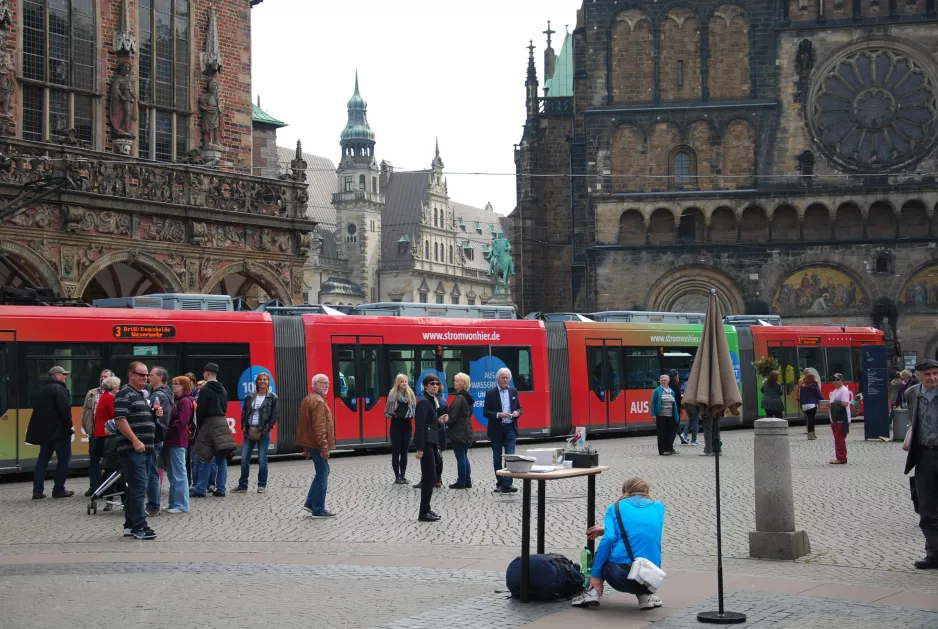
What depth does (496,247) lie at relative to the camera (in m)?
68.4

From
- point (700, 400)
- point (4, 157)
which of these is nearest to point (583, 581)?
point (700, 400)

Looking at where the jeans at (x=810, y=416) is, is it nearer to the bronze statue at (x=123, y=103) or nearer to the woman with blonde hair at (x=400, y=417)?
the woman with blonde hair at (x=400, y=417)

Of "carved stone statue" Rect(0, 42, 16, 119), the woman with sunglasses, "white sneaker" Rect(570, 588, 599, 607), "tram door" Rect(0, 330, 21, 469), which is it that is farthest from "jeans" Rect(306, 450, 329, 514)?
"carved stone statue" Rect(0, 42, 16, 119)

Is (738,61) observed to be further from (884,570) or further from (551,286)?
(884,570)

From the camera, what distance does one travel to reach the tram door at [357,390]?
24.5 meters

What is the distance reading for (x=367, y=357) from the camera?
2497cm

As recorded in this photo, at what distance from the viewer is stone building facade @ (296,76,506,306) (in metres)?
135

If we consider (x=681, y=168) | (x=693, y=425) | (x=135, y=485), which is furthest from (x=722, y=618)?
(x=681, y=168)

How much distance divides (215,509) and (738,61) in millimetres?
41492

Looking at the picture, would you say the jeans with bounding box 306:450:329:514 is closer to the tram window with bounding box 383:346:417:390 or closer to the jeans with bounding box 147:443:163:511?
the jeans with bounding box 147:443:163:511

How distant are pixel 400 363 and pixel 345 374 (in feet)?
4.54

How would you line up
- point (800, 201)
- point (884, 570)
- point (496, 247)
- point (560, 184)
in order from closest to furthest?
1. point (884, 570)
2. point (800, 201)
3. point (560, 184)
4. point (496, 247)

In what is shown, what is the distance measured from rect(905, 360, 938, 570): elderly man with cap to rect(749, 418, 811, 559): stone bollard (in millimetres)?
1001

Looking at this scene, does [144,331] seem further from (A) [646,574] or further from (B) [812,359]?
(B) [812,359]
